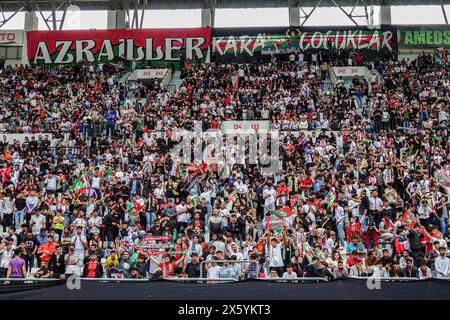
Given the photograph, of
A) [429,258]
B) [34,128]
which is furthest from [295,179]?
[34,128]

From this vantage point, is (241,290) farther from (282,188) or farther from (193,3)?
(193,3)

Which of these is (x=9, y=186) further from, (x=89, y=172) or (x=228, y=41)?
(x=228, y=41)

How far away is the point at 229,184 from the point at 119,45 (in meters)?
21.3

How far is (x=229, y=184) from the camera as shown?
20.7m

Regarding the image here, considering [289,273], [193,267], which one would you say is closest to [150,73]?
[193,267]

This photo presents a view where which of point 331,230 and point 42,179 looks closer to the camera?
point 331,230

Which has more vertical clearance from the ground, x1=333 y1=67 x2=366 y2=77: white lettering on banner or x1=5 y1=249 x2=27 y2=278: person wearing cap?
x1=333 y1=67 x2=366 y2=77: white lettering on banner

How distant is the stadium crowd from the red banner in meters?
4.92

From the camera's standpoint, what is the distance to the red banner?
38.7 m

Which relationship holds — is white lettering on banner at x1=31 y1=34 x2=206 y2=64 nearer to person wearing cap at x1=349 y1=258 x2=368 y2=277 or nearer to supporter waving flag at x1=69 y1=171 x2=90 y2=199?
supporter waving flag at x1=69 y1=171 x2=90 y2=199

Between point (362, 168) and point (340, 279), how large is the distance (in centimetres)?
1177

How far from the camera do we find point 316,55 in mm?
37062

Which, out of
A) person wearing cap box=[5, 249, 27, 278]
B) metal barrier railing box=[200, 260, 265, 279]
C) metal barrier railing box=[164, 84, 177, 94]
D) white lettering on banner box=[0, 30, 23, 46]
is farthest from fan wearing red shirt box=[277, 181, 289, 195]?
white lettering on banner box=[0, 30, 23, 46]
